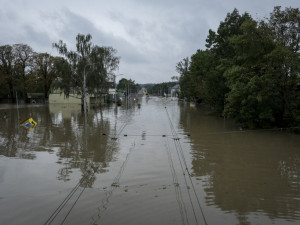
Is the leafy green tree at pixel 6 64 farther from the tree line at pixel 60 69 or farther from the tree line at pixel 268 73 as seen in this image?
the tree line at pixel 268 73

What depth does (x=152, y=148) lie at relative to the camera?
1606cm

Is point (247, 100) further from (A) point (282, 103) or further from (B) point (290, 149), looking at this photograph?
(B) point (290, 149)

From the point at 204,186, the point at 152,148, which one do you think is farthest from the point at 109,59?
the point at 204,186

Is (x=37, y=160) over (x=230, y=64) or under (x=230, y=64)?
under

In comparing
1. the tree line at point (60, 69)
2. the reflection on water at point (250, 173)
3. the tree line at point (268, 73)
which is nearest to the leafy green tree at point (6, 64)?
the tree line at point (60, 69)

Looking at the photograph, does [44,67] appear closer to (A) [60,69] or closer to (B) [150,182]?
(A) [60,69]

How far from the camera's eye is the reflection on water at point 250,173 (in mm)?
7840

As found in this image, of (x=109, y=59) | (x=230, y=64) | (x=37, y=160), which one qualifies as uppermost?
(x=109, y=59)

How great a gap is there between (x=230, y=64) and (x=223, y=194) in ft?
69.2

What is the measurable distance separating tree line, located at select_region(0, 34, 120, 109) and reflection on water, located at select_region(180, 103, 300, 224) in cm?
3081

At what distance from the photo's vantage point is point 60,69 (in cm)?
4481

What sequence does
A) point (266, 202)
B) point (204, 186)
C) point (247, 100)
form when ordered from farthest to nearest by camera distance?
1. point (247, 100)
2. point (204, 186)
3. point (266, 202)

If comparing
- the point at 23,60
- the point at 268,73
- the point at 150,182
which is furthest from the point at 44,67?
the point at 150,182

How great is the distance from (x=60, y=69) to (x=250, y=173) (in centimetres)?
3906
